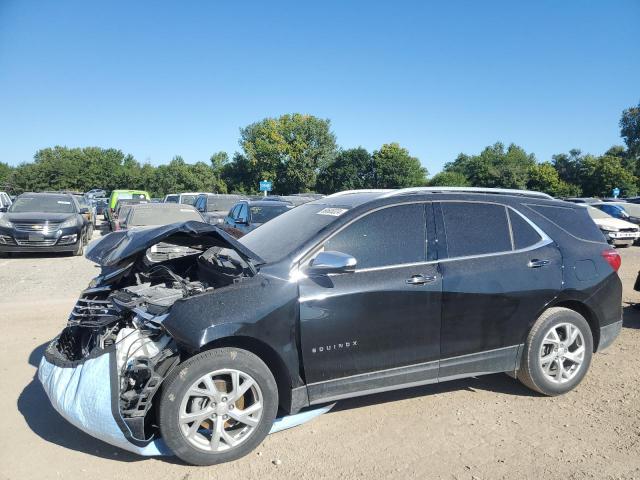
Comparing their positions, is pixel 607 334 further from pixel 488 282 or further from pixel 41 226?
pixel 41 226

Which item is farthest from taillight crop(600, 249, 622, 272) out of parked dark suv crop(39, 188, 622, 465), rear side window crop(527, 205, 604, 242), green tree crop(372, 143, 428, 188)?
green tree crop(372, 143, 428, 188)

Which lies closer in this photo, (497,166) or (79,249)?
(79,249)

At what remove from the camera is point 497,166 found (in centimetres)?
7369

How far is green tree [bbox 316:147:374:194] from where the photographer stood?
233ft

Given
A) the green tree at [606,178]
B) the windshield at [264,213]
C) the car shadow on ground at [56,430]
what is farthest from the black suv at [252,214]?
the green tree at [606,178]

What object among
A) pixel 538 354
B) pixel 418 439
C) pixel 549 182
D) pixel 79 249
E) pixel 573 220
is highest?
pixel 549 182

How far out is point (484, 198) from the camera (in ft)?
13.3

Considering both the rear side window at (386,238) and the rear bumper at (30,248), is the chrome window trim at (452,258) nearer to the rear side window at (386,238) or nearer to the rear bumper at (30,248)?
the rear side window at (386,238)

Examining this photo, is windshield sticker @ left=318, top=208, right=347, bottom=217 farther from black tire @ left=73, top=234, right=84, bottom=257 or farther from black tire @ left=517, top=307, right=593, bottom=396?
black tire @ left=73, top=234, right=84, bottom=257

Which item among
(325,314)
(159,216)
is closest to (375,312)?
(325,314)

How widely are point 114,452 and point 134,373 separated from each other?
64 cm

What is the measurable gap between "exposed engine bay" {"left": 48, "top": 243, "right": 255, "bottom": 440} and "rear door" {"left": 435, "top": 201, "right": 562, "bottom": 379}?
1575 mm

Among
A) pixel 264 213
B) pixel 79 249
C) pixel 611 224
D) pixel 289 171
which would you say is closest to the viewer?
pixel 264 213

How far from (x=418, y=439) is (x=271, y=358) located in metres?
1.21
